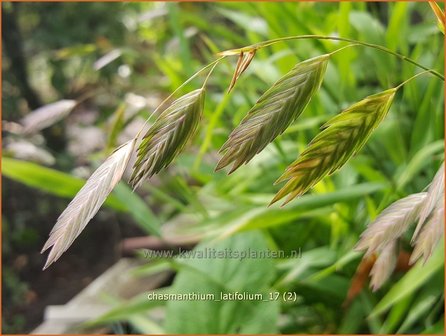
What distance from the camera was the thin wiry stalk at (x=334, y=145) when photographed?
14.3 inches

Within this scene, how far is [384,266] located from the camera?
570 millimetres

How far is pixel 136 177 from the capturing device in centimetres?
36

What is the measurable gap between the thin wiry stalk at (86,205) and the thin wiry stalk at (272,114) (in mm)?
57

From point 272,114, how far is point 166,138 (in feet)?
0.20

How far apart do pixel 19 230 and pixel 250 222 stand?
1394 mm

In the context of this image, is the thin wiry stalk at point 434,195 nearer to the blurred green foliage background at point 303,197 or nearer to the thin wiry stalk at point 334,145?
the thin wiry stalk at point 334,145

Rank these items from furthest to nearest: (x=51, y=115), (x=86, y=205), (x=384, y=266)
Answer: (x=51, y=115) → (x=384, y=266) → (x=86, y=205)

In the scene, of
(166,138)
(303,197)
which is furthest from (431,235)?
(303,197)

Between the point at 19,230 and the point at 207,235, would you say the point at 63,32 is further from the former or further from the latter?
the point at 207,235

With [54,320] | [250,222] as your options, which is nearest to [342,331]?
[250,222]

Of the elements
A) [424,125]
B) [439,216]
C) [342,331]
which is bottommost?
[342,331]

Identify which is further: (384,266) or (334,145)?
(384,266)

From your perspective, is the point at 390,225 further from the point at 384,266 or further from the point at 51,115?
the point at 51,115

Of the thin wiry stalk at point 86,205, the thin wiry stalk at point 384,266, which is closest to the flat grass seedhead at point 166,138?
the thin wiry stalk at point 86,205
